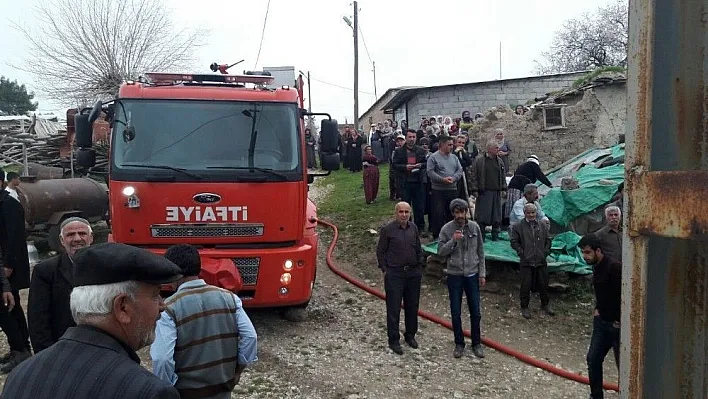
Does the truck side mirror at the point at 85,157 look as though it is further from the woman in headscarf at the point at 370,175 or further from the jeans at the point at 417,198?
the woman in headscarf at the point at 370,175

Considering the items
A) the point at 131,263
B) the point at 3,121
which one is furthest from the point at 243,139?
the point at 3,121

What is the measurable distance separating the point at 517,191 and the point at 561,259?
1416mm

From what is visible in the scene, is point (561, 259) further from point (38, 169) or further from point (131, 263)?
point (38, 169)

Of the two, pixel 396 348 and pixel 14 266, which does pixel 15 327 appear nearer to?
pixel 14 266

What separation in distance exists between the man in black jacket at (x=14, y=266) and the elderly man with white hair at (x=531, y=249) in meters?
5.78

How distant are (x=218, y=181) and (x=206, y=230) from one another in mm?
530

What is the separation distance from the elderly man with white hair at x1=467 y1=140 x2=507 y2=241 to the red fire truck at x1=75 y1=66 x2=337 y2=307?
11.7ft

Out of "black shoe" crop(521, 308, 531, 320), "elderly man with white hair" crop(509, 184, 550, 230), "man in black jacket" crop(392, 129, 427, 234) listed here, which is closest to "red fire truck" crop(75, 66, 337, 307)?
"black shoe" crop(521, 308, 531, 320)

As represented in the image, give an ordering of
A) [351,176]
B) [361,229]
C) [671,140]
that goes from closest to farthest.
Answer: [671,140]
[361,229]
[351,176]

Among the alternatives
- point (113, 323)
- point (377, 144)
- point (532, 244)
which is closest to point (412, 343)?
point (532, 244)

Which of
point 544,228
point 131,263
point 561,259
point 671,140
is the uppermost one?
point 671,140

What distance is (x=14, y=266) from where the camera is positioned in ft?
18.3

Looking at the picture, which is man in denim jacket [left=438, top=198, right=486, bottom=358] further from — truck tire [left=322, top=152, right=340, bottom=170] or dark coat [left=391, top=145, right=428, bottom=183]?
dark coat [left=391, top=145, right=428, bottom=183]

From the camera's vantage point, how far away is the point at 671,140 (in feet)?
4.41
